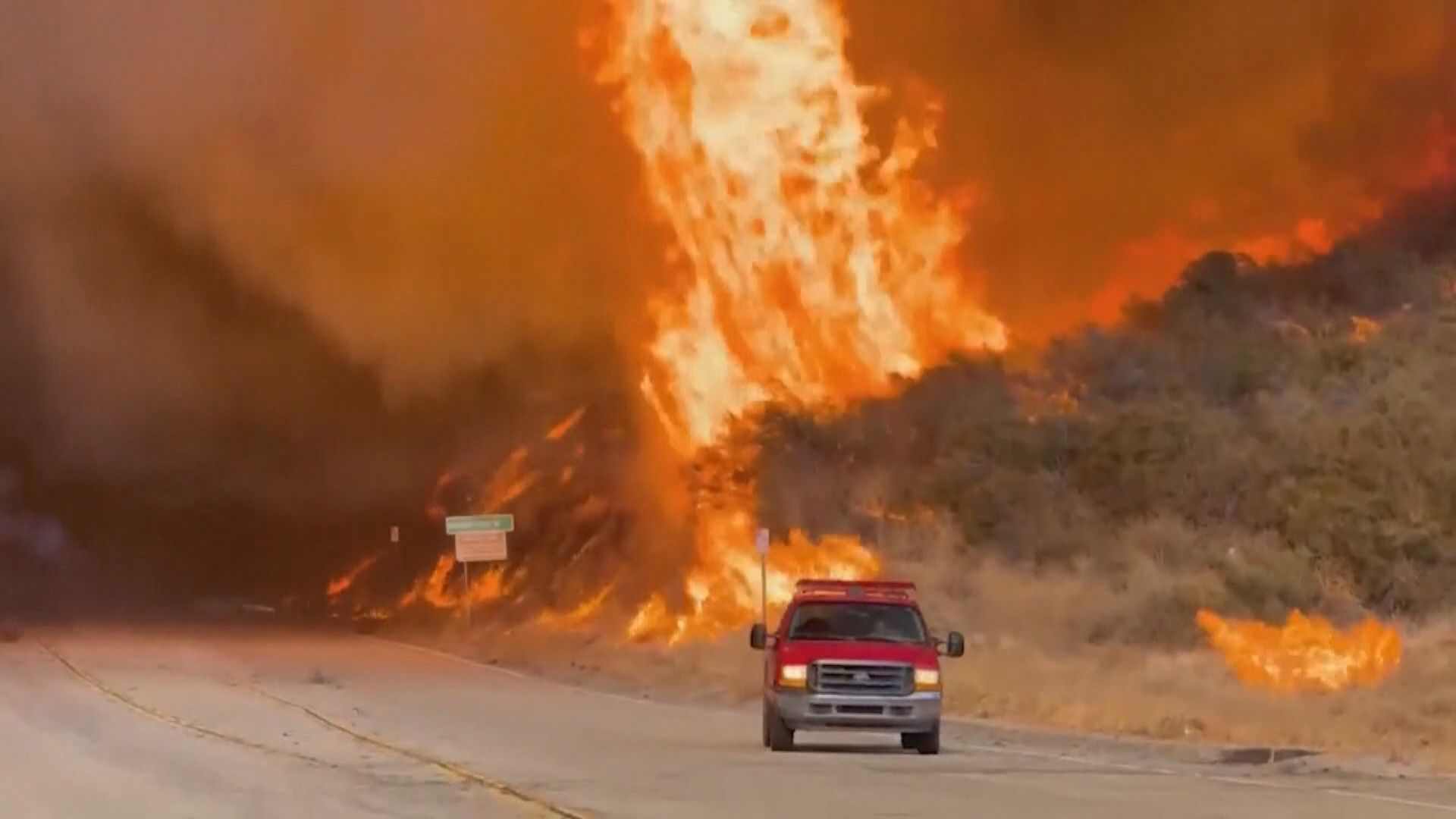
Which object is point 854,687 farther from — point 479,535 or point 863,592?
point 479,535

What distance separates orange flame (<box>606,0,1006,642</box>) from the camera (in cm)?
3797

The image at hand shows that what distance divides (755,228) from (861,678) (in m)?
19.1

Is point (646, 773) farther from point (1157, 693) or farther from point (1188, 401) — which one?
point (1188, 401)

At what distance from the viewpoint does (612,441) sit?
52750 millimetres

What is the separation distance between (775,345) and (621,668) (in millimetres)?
7859

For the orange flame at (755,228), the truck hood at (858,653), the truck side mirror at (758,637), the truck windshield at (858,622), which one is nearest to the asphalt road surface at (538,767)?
the truck hood at (858,653)

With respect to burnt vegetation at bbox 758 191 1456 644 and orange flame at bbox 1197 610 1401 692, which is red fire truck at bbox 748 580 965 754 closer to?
orange flame at bbox 1197 610 1401 692

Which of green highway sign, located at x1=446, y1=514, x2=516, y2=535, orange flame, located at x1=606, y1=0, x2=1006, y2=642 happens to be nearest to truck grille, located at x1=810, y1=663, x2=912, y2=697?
orange flame, located at x1=606, y1=0, x2=1006, y2=642

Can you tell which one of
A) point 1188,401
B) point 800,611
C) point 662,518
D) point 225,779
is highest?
point 1188,401

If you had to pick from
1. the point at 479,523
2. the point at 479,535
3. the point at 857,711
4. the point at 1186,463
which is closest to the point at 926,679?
the point at 857,711

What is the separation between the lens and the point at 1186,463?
1879 inches

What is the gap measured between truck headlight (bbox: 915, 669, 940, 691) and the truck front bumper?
0.05 m

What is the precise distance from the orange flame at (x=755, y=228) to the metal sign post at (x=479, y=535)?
11.3 ft

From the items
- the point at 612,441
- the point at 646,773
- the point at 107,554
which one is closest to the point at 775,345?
the point at 612,441
